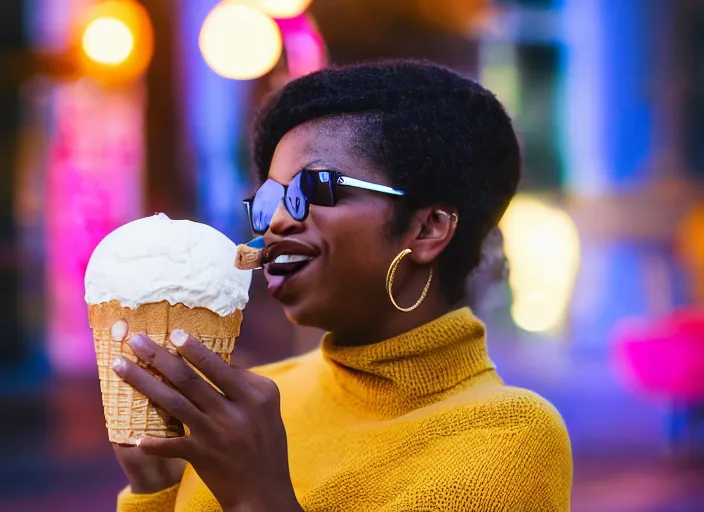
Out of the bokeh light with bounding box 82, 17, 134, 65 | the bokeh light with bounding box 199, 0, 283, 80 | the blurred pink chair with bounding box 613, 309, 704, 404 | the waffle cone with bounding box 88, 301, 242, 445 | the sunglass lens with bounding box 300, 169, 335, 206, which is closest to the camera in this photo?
the waffle cone with bounding box 88, 301, 242, 445

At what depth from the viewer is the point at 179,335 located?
1.66m

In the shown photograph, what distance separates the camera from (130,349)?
1.76m

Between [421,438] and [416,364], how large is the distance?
0.18 metres

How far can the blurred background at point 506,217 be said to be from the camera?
7.80 metres

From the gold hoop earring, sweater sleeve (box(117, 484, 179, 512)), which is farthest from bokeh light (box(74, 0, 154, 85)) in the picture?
the gold hoop earring

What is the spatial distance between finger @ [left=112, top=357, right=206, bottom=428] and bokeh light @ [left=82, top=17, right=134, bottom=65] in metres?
7.51

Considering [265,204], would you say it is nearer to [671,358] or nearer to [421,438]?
[421,438]

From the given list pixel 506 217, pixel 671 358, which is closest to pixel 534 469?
→ pixel 506 217

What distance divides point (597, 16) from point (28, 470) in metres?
11.6

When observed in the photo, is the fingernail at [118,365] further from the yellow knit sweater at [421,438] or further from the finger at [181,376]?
the yellow knit sweater at [421,438]

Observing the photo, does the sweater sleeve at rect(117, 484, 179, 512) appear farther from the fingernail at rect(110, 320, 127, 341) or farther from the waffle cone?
the fingernail at rect(110, 320, 127, 341)

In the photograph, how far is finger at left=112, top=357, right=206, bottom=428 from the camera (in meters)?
1.59

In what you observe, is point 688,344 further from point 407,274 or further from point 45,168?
point 45,168

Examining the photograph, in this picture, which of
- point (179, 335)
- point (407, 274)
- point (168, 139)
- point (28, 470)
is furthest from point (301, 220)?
point (168, 139)
